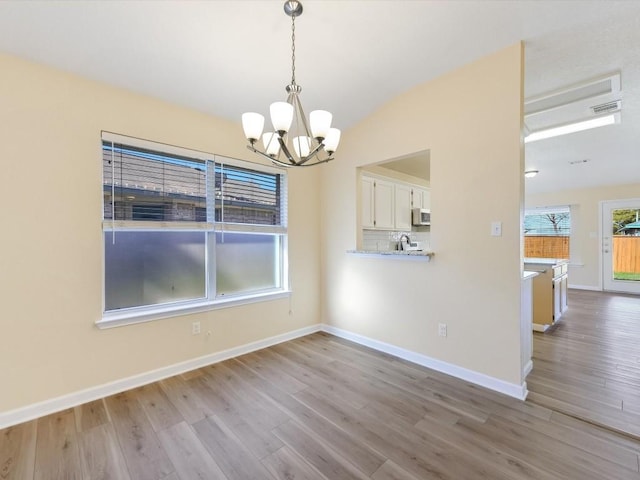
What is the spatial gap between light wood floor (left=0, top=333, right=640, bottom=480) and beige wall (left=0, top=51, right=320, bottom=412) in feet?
1.09

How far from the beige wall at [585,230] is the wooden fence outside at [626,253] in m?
0.30

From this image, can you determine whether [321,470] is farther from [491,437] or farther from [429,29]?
[429,29]

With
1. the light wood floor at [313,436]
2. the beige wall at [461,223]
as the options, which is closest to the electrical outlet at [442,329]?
the beige wall at [461,223]

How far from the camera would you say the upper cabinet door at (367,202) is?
398 centimetres

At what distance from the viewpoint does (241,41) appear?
2264mm

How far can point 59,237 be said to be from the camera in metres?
2.27

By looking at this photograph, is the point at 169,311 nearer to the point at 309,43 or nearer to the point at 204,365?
the point at 204,365

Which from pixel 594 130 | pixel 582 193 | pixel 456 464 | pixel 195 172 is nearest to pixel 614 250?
pixel 582 193

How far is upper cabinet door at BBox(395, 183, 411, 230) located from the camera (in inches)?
182

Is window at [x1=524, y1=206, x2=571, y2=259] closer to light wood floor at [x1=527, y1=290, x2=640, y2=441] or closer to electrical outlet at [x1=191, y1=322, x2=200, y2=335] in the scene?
light wood floor at [x1=527, y1=290, x2=640, y2=441]

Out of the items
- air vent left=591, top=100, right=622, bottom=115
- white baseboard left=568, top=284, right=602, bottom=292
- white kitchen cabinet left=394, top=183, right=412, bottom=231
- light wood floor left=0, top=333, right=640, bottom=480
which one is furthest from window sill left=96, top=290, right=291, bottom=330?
white baseboard left=568, top=284, right=602, bottom=292

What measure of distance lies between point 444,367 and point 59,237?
11.7 feet

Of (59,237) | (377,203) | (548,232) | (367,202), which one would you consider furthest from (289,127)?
(548,232)

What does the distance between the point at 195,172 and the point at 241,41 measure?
134 cm
